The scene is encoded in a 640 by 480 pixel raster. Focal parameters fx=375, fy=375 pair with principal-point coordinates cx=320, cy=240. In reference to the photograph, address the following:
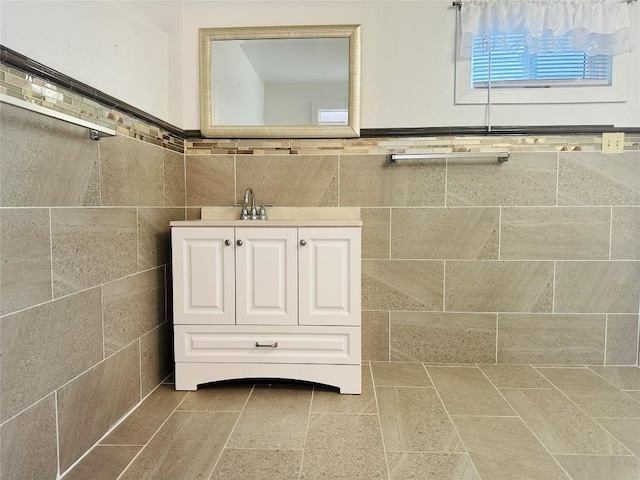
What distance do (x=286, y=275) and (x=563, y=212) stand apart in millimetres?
1497

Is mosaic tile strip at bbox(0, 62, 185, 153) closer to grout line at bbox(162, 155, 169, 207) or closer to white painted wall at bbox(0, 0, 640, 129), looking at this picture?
grout line at bbox(162, 155, 169, 207)

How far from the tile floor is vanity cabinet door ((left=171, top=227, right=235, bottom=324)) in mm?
361

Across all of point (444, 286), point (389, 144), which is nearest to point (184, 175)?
point (389, 144)

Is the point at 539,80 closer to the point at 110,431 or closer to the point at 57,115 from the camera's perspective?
the point at 57,115

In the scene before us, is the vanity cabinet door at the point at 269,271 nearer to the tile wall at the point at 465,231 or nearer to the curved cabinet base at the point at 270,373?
the curved cabinet base at the point at 270,373

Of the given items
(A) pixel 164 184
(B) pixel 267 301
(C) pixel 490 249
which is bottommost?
(B) pixel 267 301

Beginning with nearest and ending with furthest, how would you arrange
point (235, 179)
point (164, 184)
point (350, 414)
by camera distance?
point (350, 414) < point (164, 184) < point (235, 179)

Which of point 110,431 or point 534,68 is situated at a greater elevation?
point 534,68

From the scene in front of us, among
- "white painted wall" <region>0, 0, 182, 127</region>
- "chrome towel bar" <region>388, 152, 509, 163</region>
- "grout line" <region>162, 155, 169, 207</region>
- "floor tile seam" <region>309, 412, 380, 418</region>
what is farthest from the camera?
"chrome towel bar" <region>388, 152, 509, 163</region>

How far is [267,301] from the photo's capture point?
5.49 feet

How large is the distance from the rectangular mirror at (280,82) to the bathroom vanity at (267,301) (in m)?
0.65

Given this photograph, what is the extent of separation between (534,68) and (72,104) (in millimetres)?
2141

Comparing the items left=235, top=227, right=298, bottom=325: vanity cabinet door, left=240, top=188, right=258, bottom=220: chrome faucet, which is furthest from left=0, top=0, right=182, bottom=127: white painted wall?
left=235, top=227, right=298, bottom=325: vanity cabinet door

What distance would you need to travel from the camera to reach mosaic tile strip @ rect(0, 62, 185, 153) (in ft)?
3.27
